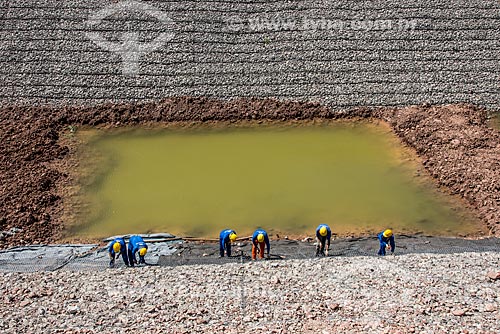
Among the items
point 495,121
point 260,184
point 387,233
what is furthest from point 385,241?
point 495,121

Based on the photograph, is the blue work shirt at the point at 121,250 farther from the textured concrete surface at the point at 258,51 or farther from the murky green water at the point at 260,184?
the textured concrete surface at the point at 258,51

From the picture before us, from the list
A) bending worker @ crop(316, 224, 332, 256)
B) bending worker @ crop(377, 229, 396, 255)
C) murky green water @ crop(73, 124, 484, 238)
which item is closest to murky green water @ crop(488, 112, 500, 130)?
murky green water @ crop(73, 124, 484, 238)

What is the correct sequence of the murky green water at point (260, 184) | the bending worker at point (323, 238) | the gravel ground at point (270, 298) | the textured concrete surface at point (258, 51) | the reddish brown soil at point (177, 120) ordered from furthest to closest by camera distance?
the textured concrete surface at point (258, 51) → the reddish brown soil at point (177, 120) → the murky green water at point (260, 184) → the bending worker at point (323, 238) → the gravel ground at point (270, 298)

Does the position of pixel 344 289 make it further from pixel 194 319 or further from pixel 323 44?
pixel 323 44

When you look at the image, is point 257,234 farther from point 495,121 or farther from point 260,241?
point 495,121

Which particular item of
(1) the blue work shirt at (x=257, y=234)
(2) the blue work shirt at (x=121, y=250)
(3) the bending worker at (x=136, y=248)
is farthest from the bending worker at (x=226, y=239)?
(2) the blue work shirt at (x=121, y=250)

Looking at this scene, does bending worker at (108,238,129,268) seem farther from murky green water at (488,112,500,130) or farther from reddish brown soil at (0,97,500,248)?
murky green water at (488,112,500,130)
